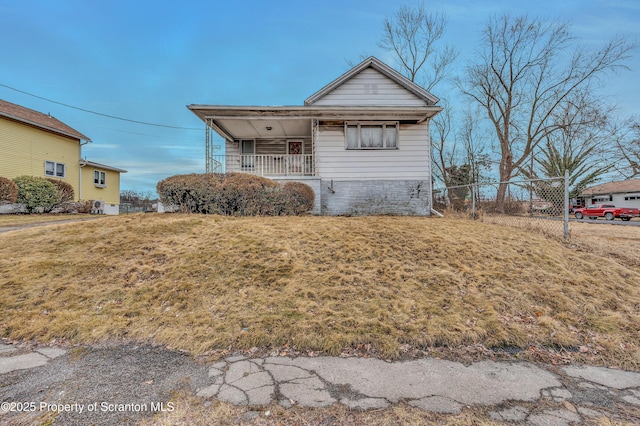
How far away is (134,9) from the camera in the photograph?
42.1 ft

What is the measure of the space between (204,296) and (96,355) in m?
1.24

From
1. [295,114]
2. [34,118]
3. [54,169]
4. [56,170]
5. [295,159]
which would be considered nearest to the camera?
[295,114]

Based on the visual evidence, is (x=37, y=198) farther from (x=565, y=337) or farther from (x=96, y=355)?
(x=565, y=337)

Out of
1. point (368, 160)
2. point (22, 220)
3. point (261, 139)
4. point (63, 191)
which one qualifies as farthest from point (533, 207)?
point (63, 191)

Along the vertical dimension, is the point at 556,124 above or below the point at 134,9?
below

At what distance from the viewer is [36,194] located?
14.8 m

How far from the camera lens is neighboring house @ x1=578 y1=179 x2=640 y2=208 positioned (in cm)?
3084

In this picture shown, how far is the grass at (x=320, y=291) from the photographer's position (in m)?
2.98

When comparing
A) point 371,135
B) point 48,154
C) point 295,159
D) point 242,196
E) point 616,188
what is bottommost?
point 242,196

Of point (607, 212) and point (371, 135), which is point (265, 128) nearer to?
point (371, 135)

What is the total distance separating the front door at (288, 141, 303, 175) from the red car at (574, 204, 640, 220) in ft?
92.9

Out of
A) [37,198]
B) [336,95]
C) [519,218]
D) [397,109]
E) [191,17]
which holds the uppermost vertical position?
[191,17]

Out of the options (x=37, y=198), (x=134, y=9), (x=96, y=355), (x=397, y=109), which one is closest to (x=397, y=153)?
(x=397, y=109)

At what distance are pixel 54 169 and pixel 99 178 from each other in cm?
383
